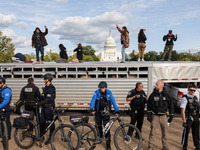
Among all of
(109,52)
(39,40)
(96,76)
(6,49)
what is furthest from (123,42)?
(109,52)

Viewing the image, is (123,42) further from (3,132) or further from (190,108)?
(3,132)

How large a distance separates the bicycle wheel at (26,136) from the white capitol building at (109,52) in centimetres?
13178

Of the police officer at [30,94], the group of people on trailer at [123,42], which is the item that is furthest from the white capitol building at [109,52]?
the police officer at [30,94]

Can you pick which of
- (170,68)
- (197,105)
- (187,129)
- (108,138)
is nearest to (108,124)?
(108,138)

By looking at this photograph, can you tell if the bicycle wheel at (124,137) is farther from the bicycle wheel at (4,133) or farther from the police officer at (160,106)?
the bicycle wheel at (4,133)

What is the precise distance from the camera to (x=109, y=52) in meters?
139

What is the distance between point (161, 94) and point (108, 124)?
1.58 m

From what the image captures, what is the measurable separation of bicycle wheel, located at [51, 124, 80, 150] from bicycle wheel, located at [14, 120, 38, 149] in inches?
27.4

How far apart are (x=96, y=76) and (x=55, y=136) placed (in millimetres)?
3777

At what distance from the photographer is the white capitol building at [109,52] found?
138 metres

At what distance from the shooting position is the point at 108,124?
4363mm

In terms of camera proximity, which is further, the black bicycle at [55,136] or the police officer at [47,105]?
the police officer at [47,105]

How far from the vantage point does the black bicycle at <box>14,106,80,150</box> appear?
417 centimetres

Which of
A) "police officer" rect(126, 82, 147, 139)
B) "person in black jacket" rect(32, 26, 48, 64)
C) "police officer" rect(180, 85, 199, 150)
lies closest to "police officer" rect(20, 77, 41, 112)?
"police officer" rect(126, 82, 147, 139)
